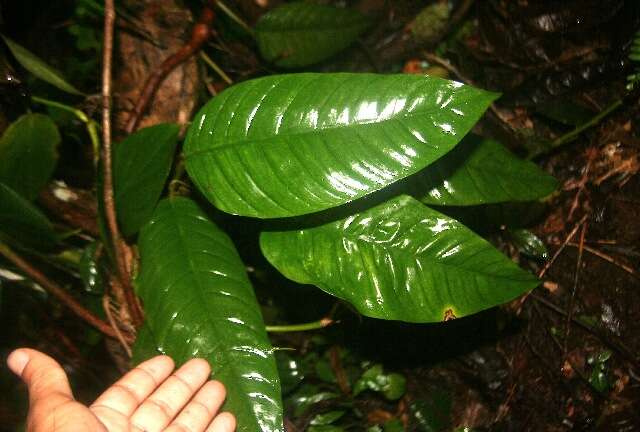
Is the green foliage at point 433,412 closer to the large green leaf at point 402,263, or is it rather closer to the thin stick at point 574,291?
the thin stick at point 574,291

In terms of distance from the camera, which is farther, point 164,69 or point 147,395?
point 164,69

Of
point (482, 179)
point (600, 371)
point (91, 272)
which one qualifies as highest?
point (482, 179)

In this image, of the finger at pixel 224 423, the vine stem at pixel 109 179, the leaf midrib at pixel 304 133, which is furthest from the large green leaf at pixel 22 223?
the finger at pixel 224 423

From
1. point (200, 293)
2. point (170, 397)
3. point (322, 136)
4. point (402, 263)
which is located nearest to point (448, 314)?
point (402, 263)

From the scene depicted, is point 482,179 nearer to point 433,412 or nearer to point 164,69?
point 433,412

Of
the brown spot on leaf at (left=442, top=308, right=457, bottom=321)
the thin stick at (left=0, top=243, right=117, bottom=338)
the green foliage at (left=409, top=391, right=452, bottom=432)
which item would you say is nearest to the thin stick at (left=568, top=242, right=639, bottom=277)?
the green foliage at (left=409, top=391, right=452, bottom=432)

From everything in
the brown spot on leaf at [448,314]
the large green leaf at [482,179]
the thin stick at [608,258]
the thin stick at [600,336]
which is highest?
the large green leaf at [482,179]

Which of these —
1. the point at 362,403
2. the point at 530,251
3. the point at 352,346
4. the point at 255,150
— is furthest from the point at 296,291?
the point at 530,251
